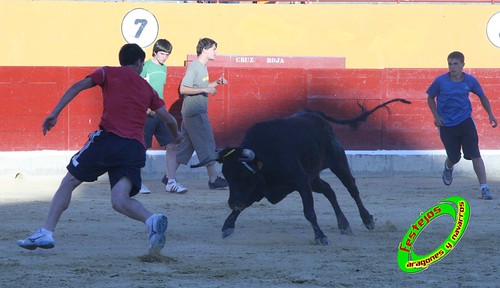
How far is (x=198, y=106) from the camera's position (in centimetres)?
1091

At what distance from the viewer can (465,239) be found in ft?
25.0

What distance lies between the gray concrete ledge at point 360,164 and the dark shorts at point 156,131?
6.87ft

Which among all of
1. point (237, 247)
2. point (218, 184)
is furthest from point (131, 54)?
point (218, 184)

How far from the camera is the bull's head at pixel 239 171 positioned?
7297mm

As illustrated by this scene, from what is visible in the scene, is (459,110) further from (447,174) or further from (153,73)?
(153,73)

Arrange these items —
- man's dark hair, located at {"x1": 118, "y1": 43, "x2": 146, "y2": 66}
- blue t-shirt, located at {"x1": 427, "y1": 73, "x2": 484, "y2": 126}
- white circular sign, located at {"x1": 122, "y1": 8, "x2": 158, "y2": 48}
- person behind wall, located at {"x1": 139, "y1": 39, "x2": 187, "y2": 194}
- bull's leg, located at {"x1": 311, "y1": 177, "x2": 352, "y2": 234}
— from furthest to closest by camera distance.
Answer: white circular sign, located at {"x1": 122, "y1": 8, "x2": 158, "y2": 48} < person behind wall, located at {"x1": 139, "y1": 39, "x2": 187, "y2": 194} < blue t-shirt, located at {"x1": 427, "y1": 73, "x2": 484, "y2": 126} < bull's leg, located at {"x1": 311, "y1": 177, "x2": 352, "y2": 234} < man's dark hair, located at {"x1": 118, "y1": 43, "x2": 146, "y2": 66}

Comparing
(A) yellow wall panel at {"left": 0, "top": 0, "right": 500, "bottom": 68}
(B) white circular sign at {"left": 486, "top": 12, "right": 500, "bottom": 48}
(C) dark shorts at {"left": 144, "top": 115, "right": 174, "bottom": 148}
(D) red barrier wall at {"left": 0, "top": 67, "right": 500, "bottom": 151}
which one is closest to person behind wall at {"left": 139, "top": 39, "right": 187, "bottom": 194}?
(C) dark shorts at {"left": 144, "top": 115, "right": 174, "bottom": 148}

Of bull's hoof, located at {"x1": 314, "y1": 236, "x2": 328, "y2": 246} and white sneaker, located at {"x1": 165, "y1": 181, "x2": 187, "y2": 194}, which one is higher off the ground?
bull's hoof, located at {"x1": 314, "y1": 236, "x2": 328, "y2": 246}

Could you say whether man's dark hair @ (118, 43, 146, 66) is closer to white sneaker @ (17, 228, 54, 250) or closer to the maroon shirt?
the maroon shirt

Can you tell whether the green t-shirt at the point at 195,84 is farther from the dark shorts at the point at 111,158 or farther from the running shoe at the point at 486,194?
the dark shorts at the point at 111,158

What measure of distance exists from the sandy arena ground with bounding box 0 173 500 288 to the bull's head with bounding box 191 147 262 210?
34 cm

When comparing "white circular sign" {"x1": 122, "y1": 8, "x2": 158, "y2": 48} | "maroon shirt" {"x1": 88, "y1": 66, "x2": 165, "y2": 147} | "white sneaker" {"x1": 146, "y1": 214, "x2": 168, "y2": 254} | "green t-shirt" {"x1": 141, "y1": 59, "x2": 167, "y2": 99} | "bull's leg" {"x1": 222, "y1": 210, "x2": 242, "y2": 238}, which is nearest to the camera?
"white sneaker" {"x1": 146, "y1": 214, "x2": 168, "y2": 254}

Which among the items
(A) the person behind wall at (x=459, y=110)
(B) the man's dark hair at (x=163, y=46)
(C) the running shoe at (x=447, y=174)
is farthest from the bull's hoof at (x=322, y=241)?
(C) the running shoe at (x=447, y=174)

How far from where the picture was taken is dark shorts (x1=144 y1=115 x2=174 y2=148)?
34.8ft
